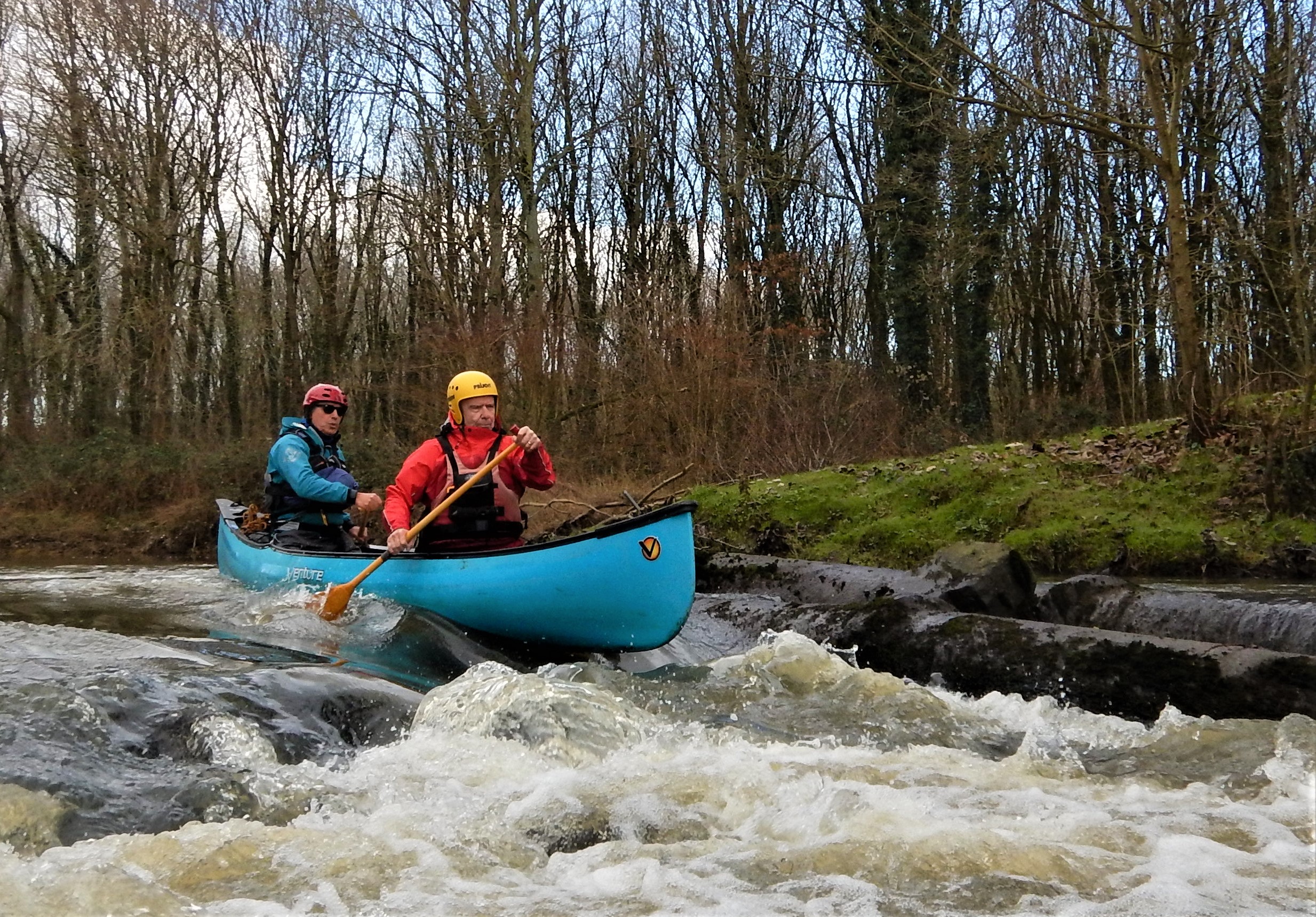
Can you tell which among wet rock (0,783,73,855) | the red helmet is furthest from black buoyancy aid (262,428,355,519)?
wet rock (0,783,73,855)

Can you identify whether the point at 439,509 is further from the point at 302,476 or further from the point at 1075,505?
the point at 1075,505

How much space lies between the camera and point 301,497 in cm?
855

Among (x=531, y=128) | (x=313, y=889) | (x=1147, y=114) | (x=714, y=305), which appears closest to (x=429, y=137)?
(x=531, y=128)

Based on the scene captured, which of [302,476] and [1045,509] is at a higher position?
[302,476]

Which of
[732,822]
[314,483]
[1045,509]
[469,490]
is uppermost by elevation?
[314,483]

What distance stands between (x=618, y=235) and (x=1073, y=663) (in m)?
19.3

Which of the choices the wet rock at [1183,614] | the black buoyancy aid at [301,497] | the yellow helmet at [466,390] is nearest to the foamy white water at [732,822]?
the wet rock at [1183,614]

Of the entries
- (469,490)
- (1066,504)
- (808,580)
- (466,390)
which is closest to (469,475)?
(469,490)

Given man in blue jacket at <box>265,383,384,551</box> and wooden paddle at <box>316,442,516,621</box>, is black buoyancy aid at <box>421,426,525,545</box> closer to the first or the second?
wooden paddle at <box>316,442,516,621</box>

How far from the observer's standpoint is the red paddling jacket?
7160mm

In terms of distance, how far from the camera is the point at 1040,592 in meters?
7.21

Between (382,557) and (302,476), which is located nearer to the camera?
(382,557)

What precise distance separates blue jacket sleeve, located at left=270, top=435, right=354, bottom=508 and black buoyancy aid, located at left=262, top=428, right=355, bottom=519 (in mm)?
117

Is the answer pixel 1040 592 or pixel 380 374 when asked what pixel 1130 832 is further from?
pixel 380 374
